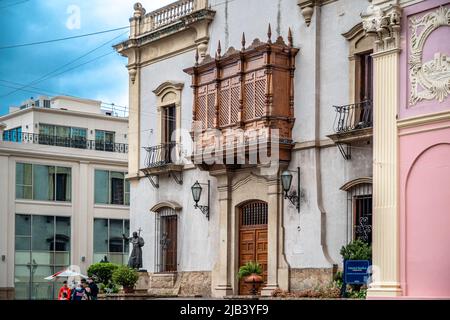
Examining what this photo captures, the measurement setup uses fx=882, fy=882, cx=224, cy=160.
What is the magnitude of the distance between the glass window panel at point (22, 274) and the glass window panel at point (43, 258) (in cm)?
29

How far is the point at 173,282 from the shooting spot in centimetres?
1992

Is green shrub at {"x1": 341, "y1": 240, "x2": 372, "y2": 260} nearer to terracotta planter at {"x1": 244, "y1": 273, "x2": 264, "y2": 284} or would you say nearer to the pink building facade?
terracotta planter at {"x1": 244, "y1": 273, "x2": 264, "y2": 284}

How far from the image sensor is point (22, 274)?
18953mm

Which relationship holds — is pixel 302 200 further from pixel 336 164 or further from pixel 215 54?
pixel 215 54

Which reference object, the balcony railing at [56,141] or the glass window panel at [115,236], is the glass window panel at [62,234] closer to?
the balcony railing at [56,141]

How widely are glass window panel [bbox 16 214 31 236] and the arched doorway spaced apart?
4550 mm

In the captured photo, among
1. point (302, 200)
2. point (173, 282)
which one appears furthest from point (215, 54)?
point (173, 282)

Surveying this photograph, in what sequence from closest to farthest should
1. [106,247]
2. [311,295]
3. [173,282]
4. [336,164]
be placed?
[311,295]
[336,164]
[173,282]
[106,247]

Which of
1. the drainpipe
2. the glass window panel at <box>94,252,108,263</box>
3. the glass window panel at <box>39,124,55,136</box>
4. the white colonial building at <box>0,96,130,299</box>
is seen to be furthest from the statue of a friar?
the drainpipe

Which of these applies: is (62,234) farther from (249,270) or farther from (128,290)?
(249,270)

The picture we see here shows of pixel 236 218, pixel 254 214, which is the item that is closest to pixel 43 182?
pixel 236 218

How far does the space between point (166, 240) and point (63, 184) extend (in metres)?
2.80

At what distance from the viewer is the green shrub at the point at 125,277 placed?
1902 cm

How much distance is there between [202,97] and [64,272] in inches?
190
